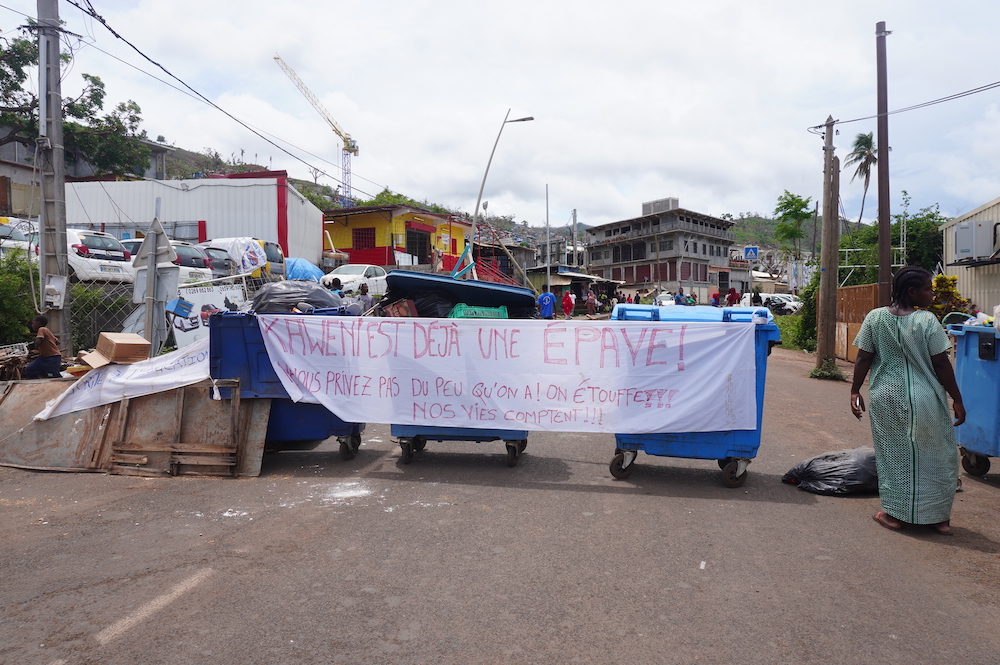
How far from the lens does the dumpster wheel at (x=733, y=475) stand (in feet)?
18.9

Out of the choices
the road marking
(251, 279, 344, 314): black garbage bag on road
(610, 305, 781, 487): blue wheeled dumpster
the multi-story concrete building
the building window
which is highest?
the multi-story concrete building

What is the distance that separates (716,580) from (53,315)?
38.9 ft

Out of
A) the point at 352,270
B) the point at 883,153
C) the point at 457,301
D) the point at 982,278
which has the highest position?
the point at 883,153

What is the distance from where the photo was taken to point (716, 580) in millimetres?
3770

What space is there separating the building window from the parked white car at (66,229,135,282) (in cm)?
2097

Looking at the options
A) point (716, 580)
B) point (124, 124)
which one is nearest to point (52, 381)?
point (716, 580)

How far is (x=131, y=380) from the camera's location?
21.2ft

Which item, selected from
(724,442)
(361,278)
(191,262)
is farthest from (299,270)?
(724,442)

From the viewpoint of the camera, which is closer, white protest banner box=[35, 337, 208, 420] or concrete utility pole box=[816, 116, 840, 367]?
white protest banner box=[35, 337, 208, 420]

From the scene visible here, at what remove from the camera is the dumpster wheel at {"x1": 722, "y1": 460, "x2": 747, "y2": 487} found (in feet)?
18.9

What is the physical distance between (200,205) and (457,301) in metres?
24.8

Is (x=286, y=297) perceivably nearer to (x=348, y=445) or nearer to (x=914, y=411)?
(x=348, y=445)

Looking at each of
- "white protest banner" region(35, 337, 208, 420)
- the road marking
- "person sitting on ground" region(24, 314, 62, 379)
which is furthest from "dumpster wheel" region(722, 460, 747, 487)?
"person sitting on ground" region(24, 314, 62, 379)

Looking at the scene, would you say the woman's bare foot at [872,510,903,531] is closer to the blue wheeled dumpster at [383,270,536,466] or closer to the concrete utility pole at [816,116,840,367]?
the blue wheeled dumpster at [383,270,536,466]
